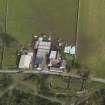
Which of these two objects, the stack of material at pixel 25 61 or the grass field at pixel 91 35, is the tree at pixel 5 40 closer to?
the stack of material at pixel 25 61

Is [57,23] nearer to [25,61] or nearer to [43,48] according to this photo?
[43,48]

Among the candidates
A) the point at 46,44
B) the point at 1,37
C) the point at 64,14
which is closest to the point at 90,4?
the point at 64,14

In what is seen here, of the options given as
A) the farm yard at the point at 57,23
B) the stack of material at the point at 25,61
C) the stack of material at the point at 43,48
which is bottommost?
the stack of material at the point at 25,61

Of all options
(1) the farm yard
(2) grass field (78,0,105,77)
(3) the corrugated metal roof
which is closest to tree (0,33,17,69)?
(1) the farm yard

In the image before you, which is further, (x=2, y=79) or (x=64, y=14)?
(x=64, y=14)

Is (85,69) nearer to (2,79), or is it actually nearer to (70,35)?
(70,35)

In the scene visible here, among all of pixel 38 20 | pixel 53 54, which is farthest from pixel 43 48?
pixel 38 20

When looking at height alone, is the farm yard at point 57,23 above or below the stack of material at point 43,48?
above

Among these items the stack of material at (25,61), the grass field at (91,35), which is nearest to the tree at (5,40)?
the stack of material at (25,61)

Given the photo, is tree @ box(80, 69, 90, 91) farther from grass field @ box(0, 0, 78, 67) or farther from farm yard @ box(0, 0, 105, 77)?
grass field @ box(0, 0, 78, 67)
